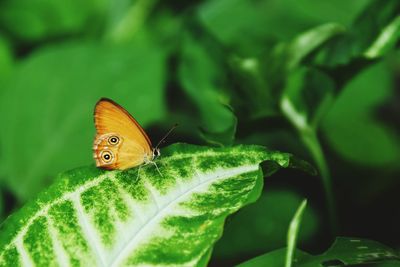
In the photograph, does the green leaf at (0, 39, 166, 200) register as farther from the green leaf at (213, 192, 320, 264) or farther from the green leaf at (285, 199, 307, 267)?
the green leaf at (285, 199, 307, 267)

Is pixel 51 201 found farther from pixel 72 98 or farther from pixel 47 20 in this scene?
pixel 47 20

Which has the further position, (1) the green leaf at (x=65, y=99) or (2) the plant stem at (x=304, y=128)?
(1) the green leaf at (x=65, y=99)

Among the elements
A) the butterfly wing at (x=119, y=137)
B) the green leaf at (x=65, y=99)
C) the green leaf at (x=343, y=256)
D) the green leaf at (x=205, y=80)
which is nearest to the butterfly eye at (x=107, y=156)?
the butterfly wing at (x=119, y=137)

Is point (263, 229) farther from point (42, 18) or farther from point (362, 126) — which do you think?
point (42, 18)

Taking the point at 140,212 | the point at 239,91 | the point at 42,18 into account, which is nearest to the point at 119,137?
the point at 140,212

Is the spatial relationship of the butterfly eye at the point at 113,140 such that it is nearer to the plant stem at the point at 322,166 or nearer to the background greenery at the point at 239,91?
the background greenery at the point at 239,91

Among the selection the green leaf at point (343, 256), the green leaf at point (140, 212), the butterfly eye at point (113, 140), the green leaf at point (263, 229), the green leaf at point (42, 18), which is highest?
the green leaf at point (42, 18)

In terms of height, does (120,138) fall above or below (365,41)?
below

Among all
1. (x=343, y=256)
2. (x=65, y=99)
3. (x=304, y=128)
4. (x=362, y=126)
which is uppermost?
(x=65, y=99)
